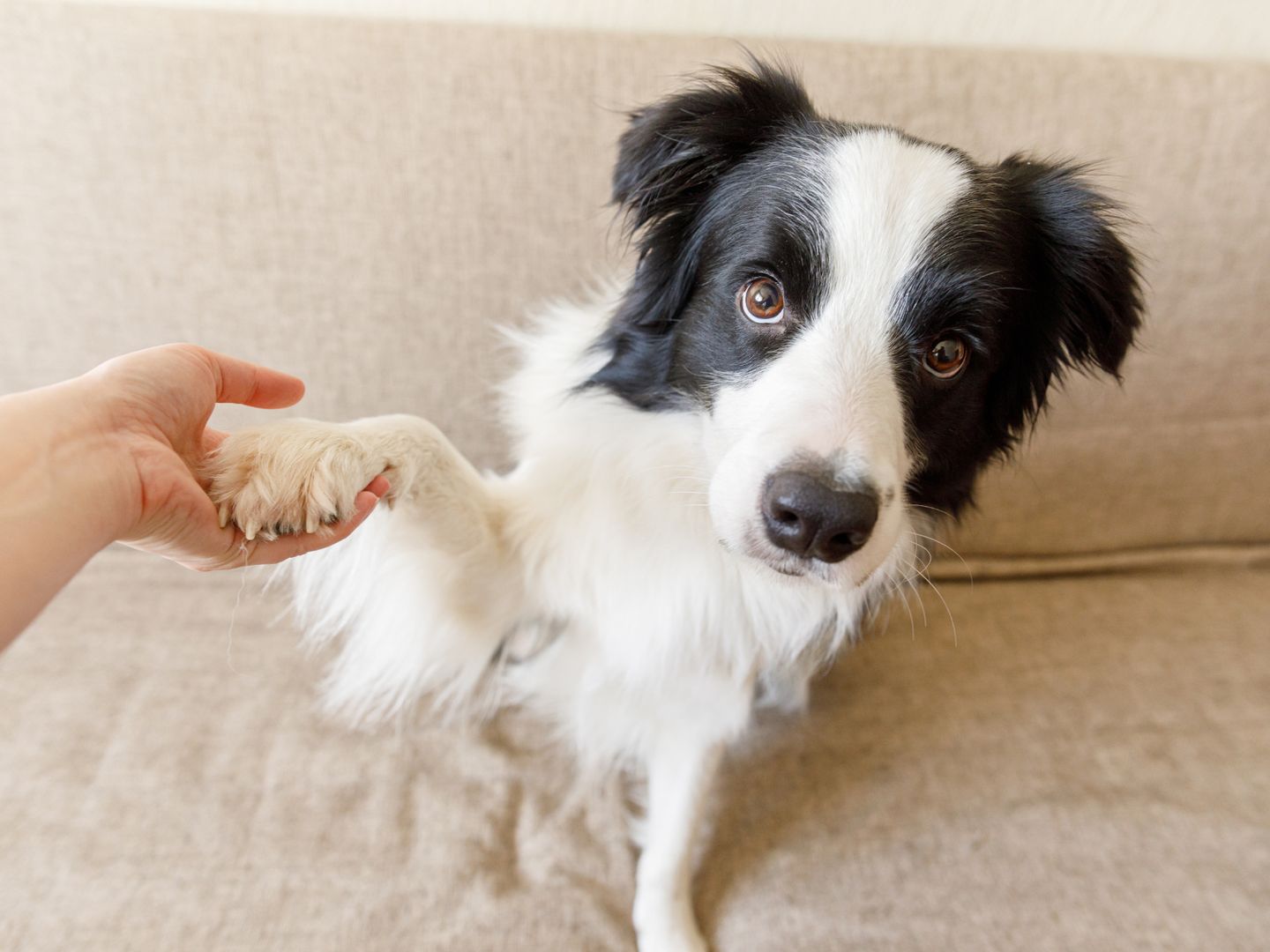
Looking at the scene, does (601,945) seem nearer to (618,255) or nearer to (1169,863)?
(1169,863)

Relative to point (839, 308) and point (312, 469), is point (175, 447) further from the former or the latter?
point (839, 308)

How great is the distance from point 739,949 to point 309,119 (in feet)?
6.41

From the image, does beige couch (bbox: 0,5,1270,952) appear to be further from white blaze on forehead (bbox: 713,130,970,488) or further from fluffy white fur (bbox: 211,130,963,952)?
white blaze on forehead (bbox: 713,130,970,488)

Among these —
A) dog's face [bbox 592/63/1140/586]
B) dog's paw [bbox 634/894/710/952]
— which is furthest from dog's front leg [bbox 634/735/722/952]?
dog's face [bbox 592/63/1140/586]

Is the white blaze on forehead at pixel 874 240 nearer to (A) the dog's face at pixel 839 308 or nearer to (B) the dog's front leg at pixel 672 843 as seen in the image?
(A) the dog's face at pixel 839 308

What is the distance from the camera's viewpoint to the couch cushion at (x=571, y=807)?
4.81 feet

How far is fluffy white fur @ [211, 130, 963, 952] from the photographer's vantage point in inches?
46.5

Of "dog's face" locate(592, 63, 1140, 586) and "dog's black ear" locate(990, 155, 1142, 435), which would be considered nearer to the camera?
"dog's face" locate(592, 63, 1140, 586)

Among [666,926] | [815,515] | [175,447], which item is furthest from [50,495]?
[666,926]

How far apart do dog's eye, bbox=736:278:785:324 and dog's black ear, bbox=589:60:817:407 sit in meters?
0.15

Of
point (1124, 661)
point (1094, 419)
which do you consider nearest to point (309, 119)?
point (1094, 419)

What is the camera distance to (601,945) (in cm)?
149

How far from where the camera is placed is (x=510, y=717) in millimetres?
1907

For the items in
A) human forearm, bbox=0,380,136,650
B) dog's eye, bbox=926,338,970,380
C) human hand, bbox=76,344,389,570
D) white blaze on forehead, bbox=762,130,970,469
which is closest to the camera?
human forearm, bbox=0,380,136,650
